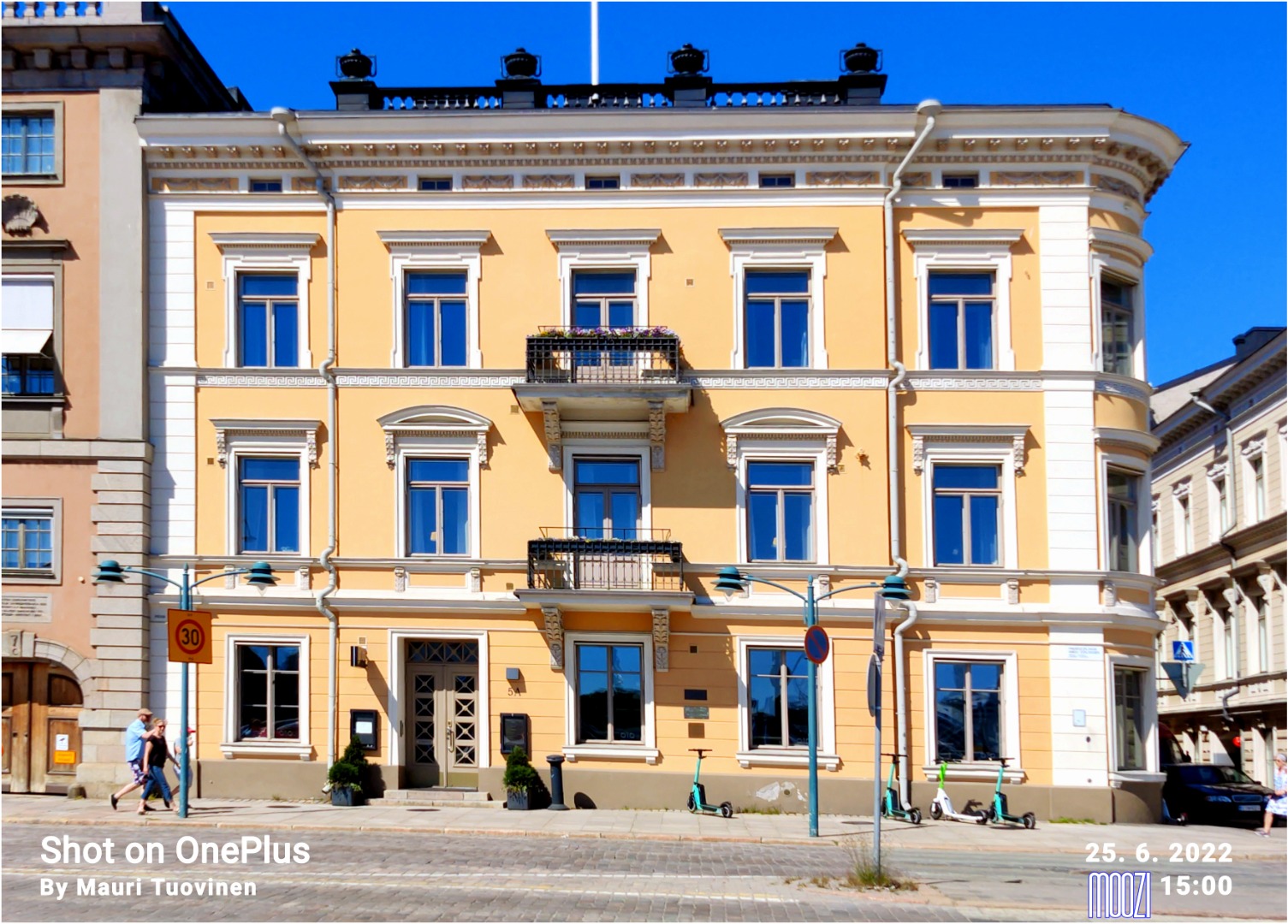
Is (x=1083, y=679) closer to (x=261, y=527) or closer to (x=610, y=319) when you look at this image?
(x=610, y=319)

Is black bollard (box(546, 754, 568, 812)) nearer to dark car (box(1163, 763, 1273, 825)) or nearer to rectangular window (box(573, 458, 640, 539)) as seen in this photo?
rectangular window (box(573, 458, 640, 539))

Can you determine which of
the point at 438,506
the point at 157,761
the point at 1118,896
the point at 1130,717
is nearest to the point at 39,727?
the point at 157,761

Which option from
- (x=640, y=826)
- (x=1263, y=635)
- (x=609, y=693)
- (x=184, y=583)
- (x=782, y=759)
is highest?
(x=184, y=583)

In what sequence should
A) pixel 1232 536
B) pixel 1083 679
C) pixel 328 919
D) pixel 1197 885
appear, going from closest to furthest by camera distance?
1. pixel 328 919
2. pixel 1197 885
3. pixel 1083 679
4. pixel 1232 536

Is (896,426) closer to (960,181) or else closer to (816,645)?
(960,181)

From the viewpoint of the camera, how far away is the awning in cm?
2683

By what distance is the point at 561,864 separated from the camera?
18.5m

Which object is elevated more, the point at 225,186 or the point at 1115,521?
the point at 225,186

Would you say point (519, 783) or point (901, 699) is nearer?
point (519, 783)

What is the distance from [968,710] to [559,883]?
1196cm

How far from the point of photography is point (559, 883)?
16625 mm

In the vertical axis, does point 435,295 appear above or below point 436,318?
above

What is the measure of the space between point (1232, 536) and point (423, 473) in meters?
26.3

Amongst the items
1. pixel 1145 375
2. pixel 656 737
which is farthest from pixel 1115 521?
pixel 656 737
